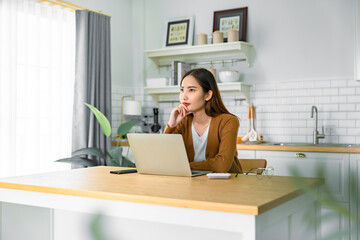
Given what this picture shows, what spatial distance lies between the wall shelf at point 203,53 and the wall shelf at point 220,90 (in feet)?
1.08

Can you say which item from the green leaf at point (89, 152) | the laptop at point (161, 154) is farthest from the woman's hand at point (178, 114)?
the green leaf at point (89, 152)

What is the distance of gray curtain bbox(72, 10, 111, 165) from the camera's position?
4312mm

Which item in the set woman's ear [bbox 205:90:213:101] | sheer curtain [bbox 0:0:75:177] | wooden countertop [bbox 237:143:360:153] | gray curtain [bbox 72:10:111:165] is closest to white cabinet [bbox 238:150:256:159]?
wooden countertop [bbox 237:143:360:153]

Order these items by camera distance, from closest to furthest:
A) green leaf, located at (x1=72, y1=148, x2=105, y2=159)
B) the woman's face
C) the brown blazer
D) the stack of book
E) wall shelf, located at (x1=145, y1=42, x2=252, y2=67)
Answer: the brown blazer, the woman's face, green leaf, located at (x1=72, y1=148, x2=105, y2=159), wall shelf, located at (x1=145, y1=42, x2=252, y2=67), the stack of book

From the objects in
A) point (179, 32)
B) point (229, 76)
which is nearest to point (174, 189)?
point (229, 76)

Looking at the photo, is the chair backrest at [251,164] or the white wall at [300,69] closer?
the chair backrest at [251,164]

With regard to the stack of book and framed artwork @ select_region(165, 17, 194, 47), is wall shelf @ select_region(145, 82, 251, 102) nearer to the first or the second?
the stack of book

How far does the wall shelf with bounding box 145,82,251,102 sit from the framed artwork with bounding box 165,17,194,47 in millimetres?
558

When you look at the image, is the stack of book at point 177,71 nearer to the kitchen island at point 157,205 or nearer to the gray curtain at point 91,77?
the gray curtain at point 91,77

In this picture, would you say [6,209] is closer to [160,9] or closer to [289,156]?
[289,156]

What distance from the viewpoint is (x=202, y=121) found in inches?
100

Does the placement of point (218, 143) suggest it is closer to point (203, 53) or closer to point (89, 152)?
point (89, 152)

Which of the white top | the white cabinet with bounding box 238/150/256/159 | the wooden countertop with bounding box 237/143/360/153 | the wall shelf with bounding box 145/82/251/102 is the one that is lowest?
the white cabinet with bounding box 238/150/256/159

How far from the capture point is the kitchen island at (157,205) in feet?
4.44
